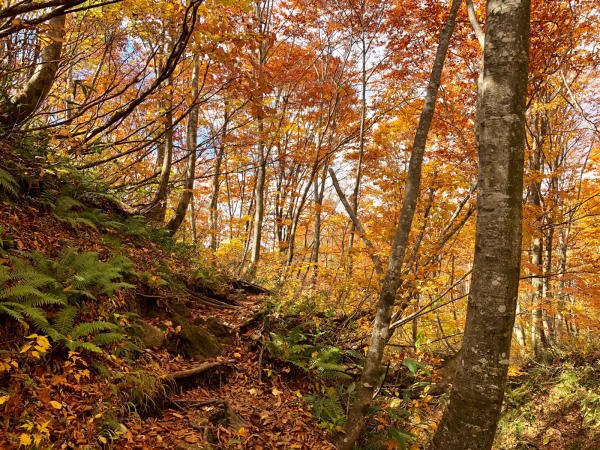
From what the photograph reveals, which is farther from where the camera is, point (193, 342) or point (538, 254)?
point (538, 254)

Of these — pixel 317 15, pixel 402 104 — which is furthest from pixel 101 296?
pixel 317 15

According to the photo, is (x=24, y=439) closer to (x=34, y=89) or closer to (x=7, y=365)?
(x=7, y=365)

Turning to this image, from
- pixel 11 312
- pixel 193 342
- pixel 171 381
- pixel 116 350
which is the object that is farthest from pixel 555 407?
pixel 11 312

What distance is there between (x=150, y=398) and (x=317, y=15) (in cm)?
1173

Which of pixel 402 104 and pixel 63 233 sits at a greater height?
pixel 402 104

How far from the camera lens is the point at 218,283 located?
6504 mm

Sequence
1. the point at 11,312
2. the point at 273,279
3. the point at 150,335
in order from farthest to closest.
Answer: the point at 273,279 → the point at 150,335 → the point at 11,312

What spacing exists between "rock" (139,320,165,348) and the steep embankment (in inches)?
0.6

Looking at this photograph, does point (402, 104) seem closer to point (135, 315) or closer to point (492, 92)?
point (492, 92)

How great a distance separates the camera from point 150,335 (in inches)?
159

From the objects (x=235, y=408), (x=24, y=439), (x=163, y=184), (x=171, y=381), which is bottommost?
(x=235, y=408)

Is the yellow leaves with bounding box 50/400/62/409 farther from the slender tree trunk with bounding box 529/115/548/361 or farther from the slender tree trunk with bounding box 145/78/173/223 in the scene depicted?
the slender tree trunk with bounding box 529/115/548/361

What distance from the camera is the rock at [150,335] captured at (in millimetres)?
3984

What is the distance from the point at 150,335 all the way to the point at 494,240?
3995 mm
